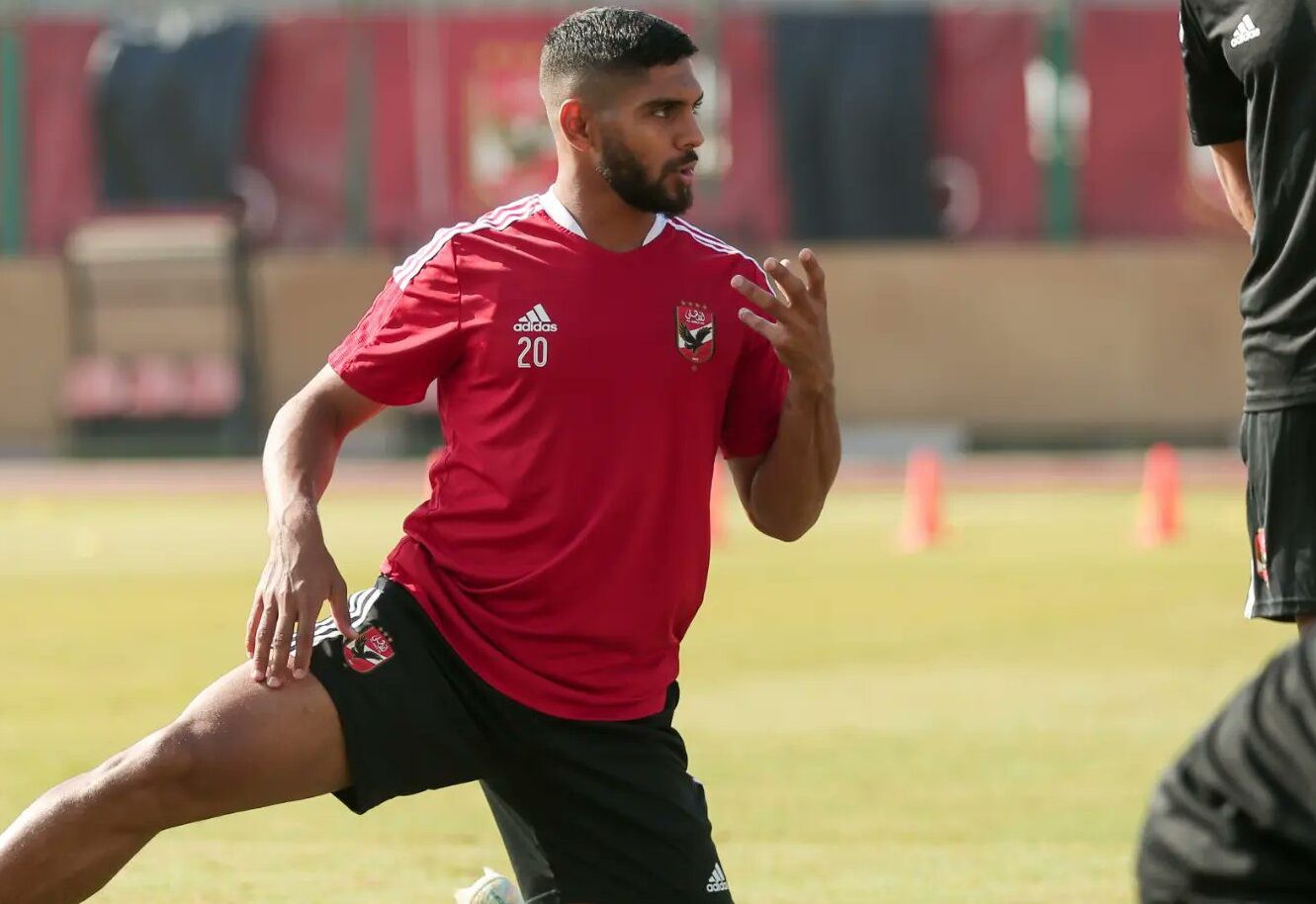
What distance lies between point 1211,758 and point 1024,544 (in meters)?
13.2

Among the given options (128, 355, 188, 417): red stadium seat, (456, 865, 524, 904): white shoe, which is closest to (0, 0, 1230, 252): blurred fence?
(128, 355, 188, 417): red stadium seat

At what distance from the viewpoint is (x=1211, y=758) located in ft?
11.6

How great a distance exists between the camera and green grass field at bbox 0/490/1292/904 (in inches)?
280

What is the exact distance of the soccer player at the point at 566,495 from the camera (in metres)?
5.15

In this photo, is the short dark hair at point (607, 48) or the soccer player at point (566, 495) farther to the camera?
the short dark hair at point (607, 48)

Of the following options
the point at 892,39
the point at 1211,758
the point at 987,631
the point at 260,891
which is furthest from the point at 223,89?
the point at 1211,758

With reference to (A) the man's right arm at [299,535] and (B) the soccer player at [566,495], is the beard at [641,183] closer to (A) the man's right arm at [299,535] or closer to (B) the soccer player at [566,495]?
(B) the soccer player at [566,495]

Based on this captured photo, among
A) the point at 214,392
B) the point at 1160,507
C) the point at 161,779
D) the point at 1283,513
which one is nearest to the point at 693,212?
the point at 214,392

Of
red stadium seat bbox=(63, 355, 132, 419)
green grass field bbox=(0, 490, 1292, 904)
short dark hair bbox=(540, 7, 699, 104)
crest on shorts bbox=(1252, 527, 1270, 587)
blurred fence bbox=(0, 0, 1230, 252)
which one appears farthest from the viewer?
blurred fence bbox=(0, 0, 1230, 252)

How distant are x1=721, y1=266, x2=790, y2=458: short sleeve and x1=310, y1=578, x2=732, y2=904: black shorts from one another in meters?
0.70

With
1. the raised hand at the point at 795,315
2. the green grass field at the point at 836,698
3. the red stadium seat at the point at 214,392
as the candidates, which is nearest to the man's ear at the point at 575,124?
the raised hand at the point at 795,315

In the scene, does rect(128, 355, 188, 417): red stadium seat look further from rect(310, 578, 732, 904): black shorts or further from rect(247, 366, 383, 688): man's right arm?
rect(310, 578, 732, 904): black shorts

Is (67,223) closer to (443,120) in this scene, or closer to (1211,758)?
(443,120)

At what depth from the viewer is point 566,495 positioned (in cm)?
524
